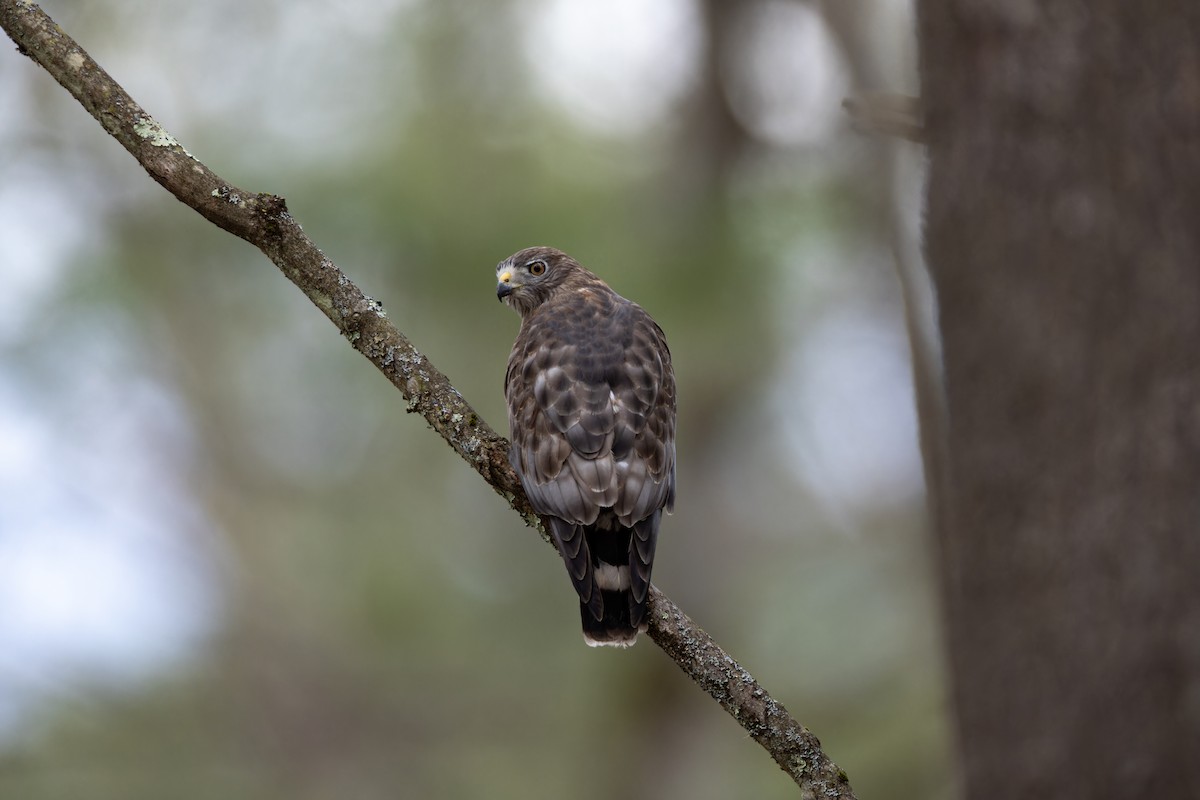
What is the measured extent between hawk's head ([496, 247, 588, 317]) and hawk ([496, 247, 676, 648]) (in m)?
0.50

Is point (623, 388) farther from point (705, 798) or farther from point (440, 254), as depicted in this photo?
point (705, 798)

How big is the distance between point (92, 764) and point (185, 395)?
3.17 meters

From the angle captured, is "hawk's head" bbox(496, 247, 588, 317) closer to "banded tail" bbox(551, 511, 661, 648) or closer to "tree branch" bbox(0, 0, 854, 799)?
"banded tail" bbox(551, 511, 661, 648)

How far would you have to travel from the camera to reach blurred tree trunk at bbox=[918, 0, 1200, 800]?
212 cm

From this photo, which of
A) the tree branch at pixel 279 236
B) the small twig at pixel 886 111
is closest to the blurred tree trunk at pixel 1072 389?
the small twig at pixel 886 111

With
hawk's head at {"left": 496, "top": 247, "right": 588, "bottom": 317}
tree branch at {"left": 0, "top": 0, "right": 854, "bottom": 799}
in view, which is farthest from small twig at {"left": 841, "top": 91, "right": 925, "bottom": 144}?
hawk's head at {"left": 496, "top": 247, "right": 588, "bottom": 317}

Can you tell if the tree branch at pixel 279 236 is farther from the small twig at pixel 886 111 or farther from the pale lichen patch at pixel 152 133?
the small twig at pixel 886 111

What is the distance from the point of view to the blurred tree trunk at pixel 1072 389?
212 centimetres

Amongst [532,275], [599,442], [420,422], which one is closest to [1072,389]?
[599,442]

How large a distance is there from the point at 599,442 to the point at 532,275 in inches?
62.1

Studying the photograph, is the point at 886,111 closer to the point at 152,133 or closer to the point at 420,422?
the point at 152,133

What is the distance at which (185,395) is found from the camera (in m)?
11.0

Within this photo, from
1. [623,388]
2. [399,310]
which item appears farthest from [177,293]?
[623,388]

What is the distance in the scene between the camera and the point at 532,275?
5855 mm
